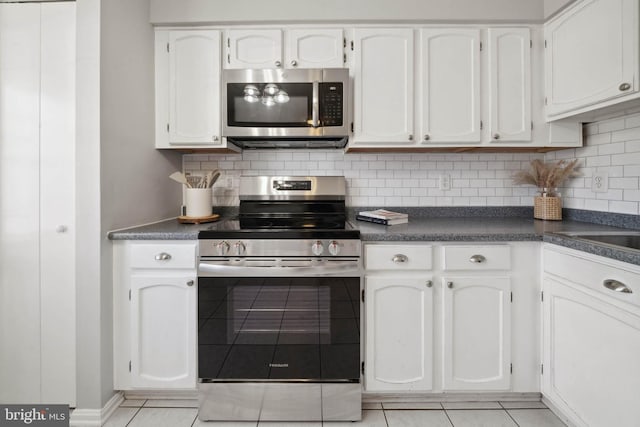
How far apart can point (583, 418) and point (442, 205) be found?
1.36 meters

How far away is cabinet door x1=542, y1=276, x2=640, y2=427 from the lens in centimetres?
117

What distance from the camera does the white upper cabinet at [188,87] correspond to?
1.98 metres

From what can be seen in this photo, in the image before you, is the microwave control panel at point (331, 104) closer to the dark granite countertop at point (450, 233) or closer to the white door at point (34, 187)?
the dark granite countertop at point (450, 233)

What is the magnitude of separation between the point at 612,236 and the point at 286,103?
1834 mm

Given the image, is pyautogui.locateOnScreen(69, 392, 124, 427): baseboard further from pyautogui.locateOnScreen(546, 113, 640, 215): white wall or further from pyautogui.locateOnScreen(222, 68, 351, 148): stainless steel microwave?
pyautogui.locateOnScreen(546, 113, 640, 215): white wall

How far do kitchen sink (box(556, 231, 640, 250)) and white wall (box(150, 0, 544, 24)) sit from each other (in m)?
1.32

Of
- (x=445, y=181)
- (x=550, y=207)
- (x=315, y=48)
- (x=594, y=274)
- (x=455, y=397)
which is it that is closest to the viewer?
(x=594, y=274)

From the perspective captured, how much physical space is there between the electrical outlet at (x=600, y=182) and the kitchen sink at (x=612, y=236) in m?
0.35

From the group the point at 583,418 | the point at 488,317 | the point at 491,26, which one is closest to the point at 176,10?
the point at 491,26

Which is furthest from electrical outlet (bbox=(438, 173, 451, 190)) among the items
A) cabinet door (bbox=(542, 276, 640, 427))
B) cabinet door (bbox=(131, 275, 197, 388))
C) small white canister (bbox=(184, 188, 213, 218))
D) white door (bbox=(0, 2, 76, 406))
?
white door (bbox=(0, 2, 76, 406))

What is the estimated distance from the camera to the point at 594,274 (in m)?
1.30

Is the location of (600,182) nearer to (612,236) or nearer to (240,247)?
(612,236)

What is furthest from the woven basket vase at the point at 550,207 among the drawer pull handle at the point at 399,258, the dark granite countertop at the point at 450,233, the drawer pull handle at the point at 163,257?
the drawer pull handle at the point at 163,257

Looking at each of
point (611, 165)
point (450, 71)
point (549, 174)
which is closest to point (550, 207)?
point (549, 174)
